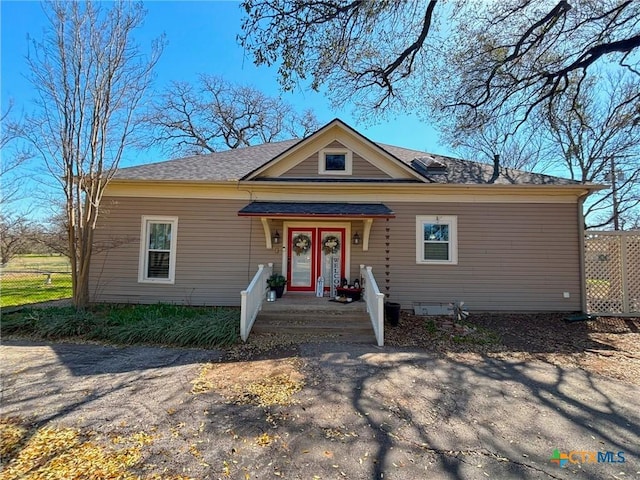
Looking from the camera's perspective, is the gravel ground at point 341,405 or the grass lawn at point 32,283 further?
the grass lawn at point 32,283

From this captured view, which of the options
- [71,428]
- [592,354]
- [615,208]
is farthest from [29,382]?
[615,208]

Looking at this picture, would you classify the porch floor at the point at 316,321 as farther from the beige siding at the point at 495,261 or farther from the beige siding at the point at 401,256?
the beige siding at the point at 495,261

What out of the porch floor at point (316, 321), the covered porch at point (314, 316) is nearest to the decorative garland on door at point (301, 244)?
the covered porch at point (314, 316)

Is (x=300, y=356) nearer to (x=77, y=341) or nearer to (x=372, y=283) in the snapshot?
(x=372, y=283)

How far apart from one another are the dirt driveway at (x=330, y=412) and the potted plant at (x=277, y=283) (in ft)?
8.76

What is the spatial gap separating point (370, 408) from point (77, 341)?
580 centimetres

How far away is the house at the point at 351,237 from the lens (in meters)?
8.34

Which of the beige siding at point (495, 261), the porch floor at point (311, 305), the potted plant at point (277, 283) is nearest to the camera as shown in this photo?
the porch floor at point (311, 305)

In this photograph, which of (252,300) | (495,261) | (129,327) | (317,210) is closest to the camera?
(129,327)

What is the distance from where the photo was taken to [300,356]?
522 cm

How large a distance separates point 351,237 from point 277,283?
2.48 m

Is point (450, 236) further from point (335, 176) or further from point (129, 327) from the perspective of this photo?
point (129, 327)

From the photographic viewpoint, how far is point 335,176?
8.76 m

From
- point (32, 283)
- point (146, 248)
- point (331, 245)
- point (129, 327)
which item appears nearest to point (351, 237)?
point (331, 245)
